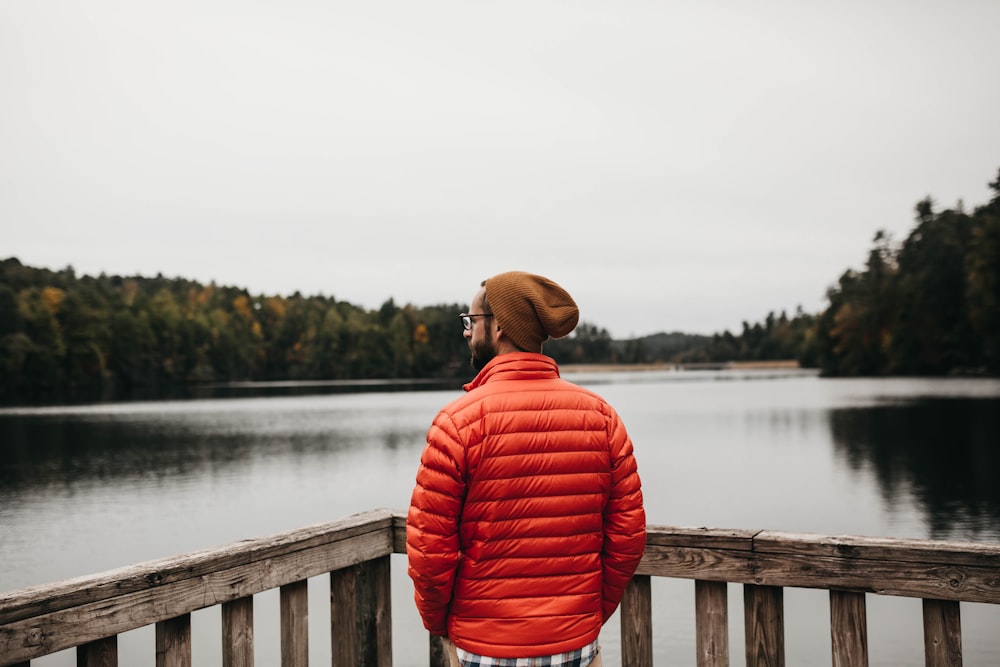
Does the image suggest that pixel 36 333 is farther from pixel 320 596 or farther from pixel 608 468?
pixel 608 468

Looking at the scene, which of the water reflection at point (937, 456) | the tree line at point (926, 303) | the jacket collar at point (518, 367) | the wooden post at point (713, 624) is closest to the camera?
the jacket collar at point (518, 367)

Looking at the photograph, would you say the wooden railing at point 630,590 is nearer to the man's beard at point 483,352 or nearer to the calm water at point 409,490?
the man's beard at point 483,352

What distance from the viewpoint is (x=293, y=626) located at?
2762 millimetres

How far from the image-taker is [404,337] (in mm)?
135375

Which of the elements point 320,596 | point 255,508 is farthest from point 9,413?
point 320,596

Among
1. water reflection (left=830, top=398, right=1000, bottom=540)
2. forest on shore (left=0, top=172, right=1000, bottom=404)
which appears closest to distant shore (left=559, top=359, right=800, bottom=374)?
forest on shore (left=0, top=172, right=1000, bottom=404)

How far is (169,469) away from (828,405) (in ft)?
124

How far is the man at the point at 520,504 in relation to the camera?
209 centimetres

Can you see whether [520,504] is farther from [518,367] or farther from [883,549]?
[883,549]

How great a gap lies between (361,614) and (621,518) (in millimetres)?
1273

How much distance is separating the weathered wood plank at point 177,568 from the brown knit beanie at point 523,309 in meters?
1.11

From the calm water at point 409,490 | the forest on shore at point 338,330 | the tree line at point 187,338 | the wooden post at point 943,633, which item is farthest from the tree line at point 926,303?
the wooden post at point 943,633

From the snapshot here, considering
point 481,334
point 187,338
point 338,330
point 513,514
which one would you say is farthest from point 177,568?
point 338,330

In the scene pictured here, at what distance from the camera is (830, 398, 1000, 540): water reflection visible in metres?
17.3
